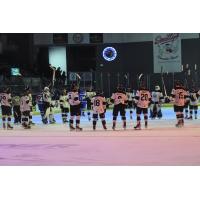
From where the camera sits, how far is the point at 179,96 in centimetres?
1226

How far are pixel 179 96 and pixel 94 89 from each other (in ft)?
7.13

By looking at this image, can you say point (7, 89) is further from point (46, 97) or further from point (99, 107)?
point (99, 107)

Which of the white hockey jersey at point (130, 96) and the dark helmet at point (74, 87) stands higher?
the dark helmet at point (74, 87)

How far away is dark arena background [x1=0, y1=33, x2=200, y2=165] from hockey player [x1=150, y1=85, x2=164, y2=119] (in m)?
0.26

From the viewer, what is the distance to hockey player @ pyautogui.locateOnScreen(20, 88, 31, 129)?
42.1ft

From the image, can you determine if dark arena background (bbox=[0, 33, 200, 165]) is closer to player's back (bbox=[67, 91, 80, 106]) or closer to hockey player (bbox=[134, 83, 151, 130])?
hockey player (bbox=[134, 83, 151, 130])

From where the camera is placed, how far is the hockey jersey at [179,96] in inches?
482

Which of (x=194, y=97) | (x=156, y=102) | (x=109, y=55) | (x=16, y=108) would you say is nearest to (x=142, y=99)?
(x=194, y=97)

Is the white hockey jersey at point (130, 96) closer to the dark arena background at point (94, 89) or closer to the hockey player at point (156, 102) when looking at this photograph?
the dark arena background at point (94, 89)

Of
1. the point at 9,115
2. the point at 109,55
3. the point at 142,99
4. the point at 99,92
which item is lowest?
the point at 9,115

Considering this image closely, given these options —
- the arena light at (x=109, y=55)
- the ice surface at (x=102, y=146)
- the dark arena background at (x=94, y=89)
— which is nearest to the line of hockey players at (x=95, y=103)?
the dark arena background at (x=94, y=89)

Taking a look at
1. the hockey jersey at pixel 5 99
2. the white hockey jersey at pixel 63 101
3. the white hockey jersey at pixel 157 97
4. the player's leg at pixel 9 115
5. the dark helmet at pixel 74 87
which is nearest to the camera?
the dark helmet at pixel 74 87
